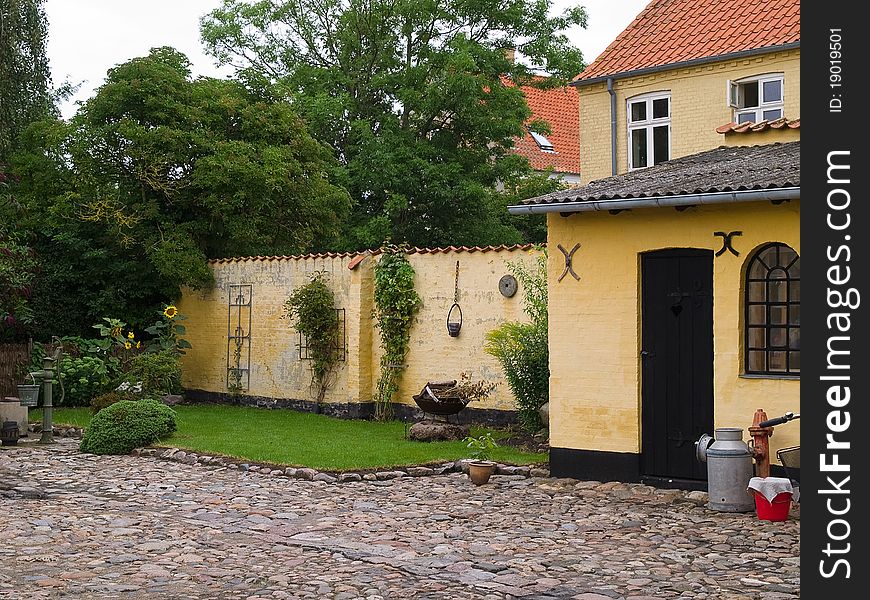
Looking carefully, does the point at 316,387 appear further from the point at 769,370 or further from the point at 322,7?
the point at 322,7

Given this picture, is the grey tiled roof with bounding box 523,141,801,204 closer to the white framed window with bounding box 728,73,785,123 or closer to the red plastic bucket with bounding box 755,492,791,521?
the red plastic bucket with bounding box 755,492,791,521

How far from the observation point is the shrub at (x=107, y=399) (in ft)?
57.2

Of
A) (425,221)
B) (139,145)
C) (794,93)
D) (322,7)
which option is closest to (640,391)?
(794,93)

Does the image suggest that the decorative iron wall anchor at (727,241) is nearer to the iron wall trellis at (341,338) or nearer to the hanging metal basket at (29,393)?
the iron wall trellis at (341,338)

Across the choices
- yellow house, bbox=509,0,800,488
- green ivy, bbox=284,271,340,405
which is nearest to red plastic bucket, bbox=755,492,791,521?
yellow house, bbox=509,0,800,488

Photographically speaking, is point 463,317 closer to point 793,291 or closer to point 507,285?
point 507,285

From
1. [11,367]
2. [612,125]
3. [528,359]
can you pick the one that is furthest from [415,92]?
[528,359]

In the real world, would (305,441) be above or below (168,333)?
below

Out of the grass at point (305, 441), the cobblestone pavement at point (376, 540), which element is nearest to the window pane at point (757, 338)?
the cobblestone pavement at point (376, 540)

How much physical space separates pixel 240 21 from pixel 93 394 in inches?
684

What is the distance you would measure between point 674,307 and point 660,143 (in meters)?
11.0

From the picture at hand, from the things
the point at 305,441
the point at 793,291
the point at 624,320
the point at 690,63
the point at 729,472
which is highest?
the point at 690,63

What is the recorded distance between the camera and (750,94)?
67.4 ft

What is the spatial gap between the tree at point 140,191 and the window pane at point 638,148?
639 cm
